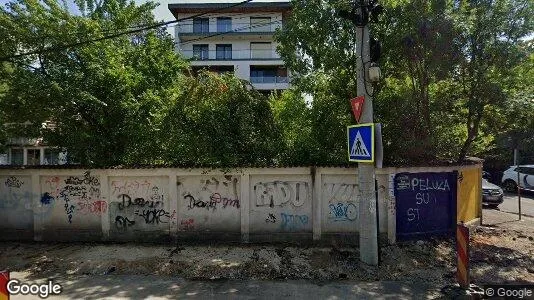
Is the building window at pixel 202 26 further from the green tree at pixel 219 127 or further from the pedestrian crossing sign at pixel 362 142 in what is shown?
the pedestrian crossing sign at pixel 362 142

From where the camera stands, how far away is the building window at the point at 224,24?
36.8 meters

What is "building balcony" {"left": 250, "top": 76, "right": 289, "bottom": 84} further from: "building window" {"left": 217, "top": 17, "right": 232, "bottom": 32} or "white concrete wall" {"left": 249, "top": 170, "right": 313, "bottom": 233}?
"white concrete wall" {"left": 249, "top": 170, "right": 313, "bottom": 233}

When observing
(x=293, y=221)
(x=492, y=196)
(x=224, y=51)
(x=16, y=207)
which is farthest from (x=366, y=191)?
(x=224, y=51)

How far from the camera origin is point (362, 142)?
22.6ft

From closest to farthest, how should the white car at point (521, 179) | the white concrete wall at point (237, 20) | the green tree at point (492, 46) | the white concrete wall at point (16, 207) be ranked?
the green tree at point (492, 46), the white concrete wall at point (16, 207), the white car at point (521, 179), the white concrete wall at point (237, 20)

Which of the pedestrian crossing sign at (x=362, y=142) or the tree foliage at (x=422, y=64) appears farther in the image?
the tree foliage at (x=422, y=64)

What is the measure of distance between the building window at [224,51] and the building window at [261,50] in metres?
Answer: 2.25

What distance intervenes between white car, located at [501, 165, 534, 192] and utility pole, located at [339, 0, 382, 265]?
14.8 m

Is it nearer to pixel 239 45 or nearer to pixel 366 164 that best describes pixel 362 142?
pixel 366 164

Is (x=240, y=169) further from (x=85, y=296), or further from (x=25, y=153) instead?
(x=25, y=153)

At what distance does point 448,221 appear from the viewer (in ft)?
29.1

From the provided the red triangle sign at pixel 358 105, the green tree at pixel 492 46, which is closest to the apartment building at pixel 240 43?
the green tree at pixel 492 46

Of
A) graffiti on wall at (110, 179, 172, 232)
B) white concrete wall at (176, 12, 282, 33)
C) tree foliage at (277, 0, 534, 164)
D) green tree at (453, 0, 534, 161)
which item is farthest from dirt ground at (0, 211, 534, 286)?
white concrete wall at (176, 12, 282, 33)

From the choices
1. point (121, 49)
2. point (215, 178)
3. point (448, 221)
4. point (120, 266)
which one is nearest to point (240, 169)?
point (215, 178)
